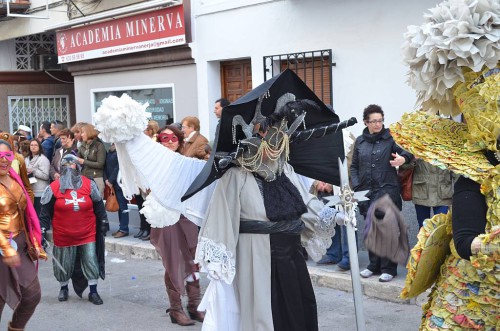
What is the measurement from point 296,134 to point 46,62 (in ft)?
47.9

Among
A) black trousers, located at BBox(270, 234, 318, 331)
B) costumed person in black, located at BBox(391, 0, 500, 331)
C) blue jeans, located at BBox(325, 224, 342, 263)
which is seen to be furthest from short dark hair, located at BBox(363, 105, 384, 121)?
costumed person in black, located at BBox(391, 0, 500, 331)

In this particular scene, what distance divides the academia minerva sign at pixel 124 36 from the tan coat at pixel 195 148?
198 inches

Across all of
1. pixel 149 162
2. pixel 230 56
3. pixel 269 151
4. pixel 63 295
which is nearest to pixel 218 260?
pixel 269 151

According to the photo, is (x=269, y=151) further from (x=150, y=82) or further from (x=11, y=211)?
(x=150, y=82)

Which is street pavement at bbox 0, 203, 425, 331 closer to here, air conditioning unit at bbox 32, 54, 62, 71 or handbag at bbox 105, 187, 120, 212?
handbag at bbox 105, 187, 120, 212

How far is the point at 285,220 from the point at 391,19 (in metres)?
5.48

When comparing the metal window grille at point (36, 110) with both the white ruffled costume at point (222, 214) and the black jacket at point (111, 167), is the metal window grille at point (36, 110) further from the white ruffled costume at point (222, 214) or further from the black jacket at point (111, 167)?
the white ruffled costume at point (222, 214)

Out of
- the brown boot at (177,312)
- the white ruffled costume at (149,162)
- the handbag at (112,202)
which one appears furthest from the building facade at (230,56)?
the white ruffled costume at (149,162)

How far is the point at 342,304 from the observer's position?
7.37 metres

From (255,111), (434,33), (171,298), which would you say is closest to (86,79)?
(171,298)

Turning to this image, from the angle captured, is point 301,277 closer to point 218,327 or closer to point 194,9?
point 218,327

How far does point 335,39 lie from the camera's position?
33.5 ft

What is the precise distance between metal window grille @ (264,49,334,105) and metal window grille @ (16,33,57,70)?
918 centimetres

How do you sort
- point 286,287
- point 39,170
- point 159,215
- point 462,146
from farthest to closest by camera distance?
1. point 39,170
2. point 159,215
3. point 286,287
4. point 462,146
